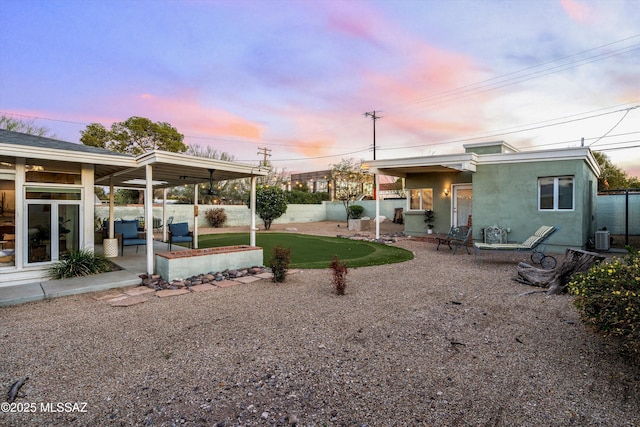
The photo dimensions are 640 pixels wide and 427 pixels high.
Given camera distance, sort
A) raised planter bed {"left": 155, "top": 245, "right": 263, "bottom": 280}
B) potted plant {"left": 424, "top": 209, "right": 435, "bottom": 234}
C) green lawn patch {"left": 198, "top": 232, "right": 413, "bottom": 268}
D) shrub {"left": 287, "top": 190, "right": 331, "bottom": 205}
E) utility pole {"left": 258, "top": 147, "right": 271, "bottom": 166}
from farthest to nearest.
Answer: utility pole {"left": 258, "top": 147, "right": 271, "bottom": 166} → shrub {"left": 287, "top": 190, "right": 331, "bottom": 205} → potted plant {"left": 424, "top": 209, "right": 435, "bottom": 234} → green lawn patch {"left": 198, "top": 232, "right": 413, "bottom": 268} → raised planter bed {"left": 155, "top": 245, "right": 263, "bottom": 280}

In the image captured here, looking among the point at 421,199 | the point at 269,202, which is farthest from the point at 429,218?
the point at 269,202

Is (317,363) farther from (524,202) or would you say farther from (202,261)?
(524,202)

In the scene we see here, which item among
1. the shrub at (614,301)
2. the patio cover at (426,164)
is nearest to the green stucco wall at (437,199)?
the patio cover at (426,164)

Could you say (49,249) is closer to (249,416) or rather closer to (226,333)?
(226,333)

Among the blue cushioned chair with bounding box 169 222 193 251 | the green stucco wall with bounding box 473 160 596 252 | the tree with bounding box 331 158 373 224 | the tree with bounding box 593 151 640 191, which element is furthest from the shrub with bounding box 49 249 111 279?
the tree with bounding box 593 151 640 191

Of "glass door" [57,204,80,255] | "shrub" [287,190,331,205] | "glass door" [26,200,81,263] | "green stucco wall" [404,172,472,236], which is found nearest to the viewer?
"glass door" [26,200,81,263]

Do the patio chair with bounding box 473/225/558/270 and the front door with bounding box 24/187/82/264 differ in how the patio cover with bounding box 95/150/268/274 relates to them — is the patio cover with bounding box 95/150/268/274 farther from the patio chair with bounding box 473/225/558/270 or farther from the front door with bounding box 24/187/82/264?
the patio chair with bounding box 473/225/558/270

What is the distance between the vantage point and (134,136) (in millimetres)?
21906

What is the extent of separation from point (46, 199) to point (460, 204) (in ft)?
42.6

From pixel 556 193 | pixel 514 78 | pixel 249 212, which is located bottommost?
pixel 249 212

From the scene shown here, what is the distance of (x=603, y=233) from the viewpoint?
32.1 feet

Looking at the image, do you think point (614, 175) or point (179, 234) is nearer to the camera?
point (179, 234)

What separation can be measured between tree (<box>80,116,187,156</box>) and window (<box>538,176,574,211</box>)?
72.7ft

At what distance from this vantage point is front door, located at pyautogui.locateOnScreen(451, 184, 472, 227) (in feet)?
40.7
